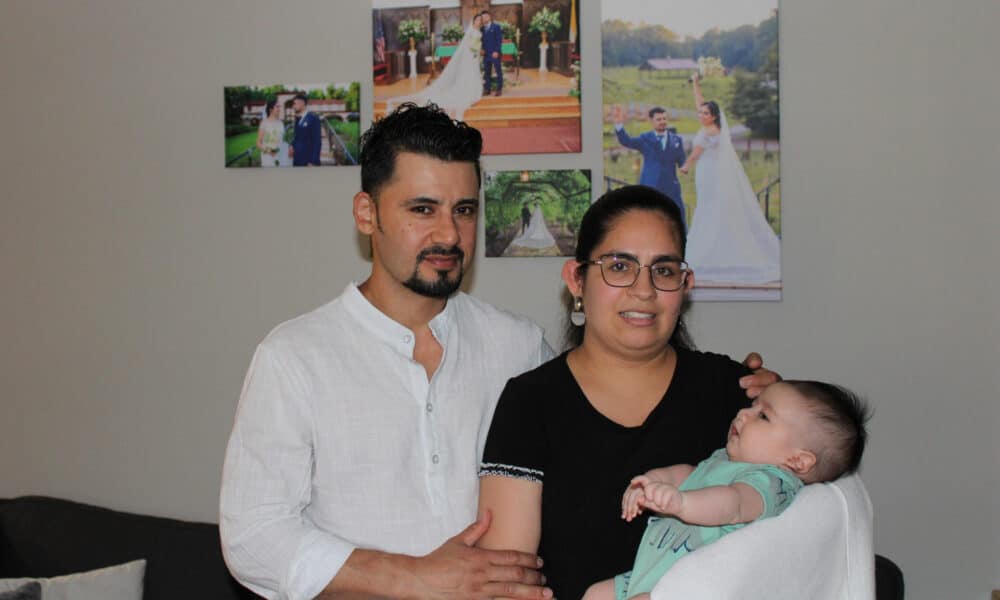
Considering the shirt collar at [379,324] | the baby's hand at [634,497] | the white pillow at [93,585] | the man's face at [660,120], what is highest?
the man's face at [660,120]

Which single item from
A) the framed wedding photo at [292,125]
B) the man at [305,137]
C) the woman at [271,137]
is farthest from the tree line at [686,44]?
the woman at [271,137]

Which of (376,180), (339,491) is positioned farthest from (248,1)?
(339,491)

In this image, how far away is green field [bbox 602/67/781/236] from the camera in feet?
9.77

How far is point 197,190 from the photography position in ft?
10.6

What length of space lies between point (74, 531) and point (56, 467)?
1.00ft

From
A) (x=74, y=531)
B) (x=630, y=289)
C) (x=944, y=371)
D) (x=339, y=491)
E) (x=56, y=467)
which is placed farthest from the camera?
(x=56, y=467)

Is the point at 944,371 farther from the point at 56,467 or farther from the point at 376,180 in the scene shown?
the point at 56,467

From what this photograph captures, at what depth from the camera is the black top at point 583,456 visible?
1.78 meters

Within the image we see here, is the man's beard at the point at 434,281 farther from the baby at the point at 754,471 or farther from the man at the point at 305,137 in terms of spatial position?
the man at the point at 305,137

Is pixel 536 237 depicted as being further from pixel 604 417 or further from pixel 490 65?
pixel 604 417

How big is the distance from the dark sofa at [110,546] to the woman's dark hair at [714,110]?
1.99 m

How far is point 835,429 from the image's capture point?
176cm

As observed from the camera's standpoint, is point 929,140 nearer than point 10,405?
Yes

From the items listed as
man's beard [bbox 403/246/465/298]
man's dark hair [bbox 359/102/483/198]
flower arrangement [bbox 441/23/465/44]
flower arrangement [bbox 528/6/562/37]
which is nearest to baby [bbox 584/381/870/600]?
man's beard [bbox 403/246/465/298]
